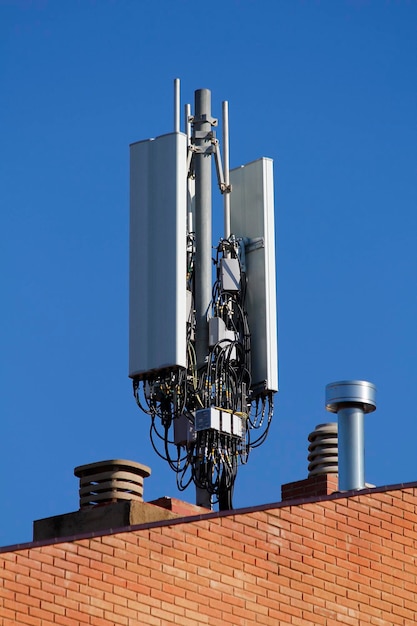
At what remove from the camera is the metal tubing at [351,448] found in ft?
80.8

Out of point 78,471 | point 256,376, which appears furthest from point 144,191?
point 78,471

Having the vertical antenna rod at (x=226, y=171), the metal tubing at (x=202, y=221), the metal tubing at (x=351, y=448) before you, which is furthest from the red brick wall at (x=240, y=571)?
the vertical antenna rod at (x=226, y=171)

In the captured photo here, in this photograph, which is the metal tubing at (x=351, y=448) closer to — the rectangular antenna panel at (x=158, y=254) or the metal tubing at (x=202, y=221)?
the rectangular antenna panel at (x=158, y=254)

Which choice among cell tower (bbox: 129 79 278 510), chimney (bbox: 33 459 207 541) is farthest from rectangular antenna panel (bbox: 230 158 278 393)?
A: chimney (bbox: 33 459 207 541)

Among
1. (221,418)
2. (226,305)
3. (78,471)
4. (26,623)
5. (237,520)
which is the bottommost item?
(26,623)

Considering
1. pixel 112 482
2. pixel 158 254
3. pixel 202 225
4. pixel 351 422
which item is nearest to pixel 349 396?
pixel 351 422

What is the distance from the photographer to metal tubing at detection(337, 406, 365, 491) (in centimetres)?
2462

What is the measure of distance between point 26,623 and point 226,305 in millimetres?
14645

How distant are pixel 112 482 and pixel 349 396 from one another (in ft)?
10.4

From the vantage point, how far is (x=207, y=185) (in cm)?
3419

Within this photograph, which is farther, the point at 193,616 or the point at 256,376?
the point at 256,376

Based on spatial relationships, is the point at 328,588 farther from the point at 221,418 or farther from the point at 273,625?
the point at 221,418

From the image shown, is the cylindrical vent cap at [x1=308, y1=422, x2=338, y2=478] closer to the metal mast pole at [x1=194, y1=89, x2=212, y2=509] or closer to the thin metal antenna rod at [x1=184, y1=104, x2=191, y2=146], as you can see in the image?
the metal mast pole at [x1=194, y1=89, x2=212, y2=509]

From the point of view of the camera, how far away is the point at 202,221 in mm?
33781
